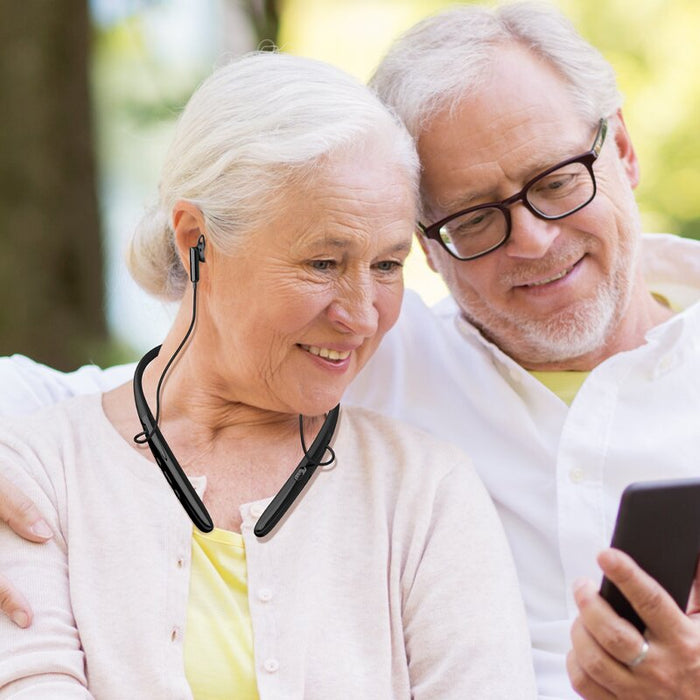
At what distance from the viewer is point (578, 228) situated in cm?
265

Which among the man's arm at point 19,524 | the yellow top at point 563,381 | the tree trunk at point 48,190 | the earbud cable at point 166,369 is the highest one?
the earbud cable at point 166,369

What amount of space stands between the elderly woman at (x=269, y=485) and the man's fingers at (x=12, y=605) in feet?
0.09

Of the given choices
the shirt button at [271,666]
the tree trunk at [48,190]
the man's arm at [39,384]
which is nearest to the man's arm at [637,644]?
the shirt button at [271,666]

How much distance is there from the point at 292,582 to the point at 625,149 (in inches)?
59.4

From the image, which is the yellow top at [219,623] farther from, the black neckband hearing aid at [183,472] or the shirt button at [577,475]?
the shirt button at [577,475]

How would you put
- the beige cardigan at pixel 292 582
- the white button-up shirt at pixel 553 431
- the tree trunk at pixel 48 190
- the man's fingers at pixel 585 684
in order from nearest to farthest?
the man's fingers at pixel 585 684
the beige cardigan at pixel 292 582
the white button-up shirt at pixel 553 431
the tree trunk at pixel 48 190

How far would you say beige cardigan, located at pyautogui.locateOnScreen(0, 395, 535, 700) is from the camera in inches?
82.2

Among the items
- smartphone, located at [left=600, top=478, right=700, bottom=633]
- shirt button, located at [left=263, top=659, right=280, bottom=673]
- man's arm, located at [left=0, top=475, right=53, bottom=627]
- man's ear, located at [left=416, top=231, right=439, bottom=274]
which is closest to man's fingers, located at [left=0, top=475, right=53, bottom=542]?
man's arm, located at [left=0, top=475, right=53, bottom=627]

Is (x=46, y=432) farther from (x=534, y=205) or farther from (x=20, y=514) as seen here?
(x=534, y=205)

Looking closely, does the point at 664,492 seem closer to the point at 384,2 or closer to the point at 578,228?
the point at 578,228

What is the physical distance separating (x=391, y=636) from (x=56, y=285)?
329cm

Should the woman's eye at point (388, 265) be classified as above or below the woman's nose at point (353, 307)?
above

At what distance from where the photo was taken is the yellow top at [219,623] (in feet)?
6.92

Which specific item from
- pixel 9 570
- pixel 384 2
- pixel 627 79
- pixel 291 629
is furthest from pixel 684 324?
pixel 627 79
